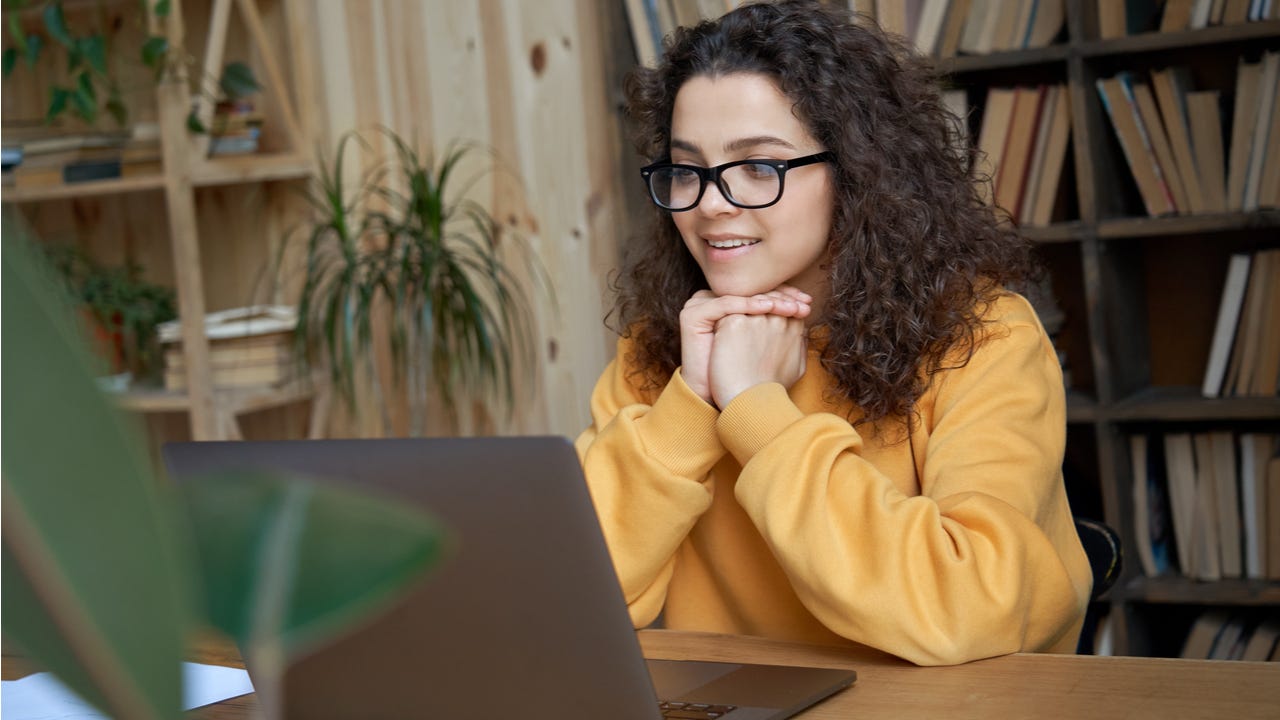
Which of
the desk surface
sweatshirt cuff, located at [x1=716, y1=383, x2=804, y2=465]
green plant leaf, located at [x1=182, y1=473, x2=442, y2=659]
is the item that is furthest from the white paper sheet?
green plant leaf, located at [x1=182, y1=473, x2=442, y2=659]

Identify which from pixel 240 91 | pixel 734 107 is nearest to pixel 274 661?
pixel 734 107

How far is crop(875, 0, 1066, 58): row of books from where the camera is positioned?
2.65 metres

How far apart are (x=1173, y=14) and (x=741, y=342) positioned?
153 centimetres

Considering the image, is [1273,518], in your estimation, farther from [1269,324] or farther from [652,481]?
[652,481]

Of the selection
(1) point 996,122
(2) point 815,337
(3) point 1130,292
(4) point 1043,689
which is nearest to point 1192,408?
(3) point 1130,292

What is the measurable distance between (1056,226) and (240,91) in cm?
175

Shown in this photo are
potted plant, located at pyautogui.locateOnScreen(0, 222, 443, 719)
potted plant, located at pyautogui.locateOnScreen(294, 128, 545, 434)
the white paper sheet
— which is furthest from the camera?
potted plant, located at pyautogui.locateOnScreen(294, 128, 545, 434)

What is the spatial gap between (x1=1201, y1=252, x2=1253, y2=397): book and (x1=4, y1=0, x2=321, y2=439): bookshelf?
192cm

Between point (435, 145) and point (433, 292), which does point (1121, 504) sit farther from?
point (435, 145)

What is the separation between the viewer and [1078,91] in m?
2.54

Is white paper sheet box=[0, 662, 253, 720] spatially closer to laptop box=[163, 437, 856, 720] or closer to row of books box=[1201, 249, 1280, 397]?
laptop box=[163, 437, 856, 720]

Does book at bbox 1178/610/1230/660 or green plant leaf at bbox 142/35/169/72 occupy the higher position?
green plant leaf at bbox 142/35/169/72

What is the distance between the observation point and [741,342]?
→ 1438mm

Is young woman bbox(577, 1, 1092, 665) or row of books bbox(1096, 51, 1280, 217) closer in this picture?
young woman bbox(577, 1, 1092, 665)
